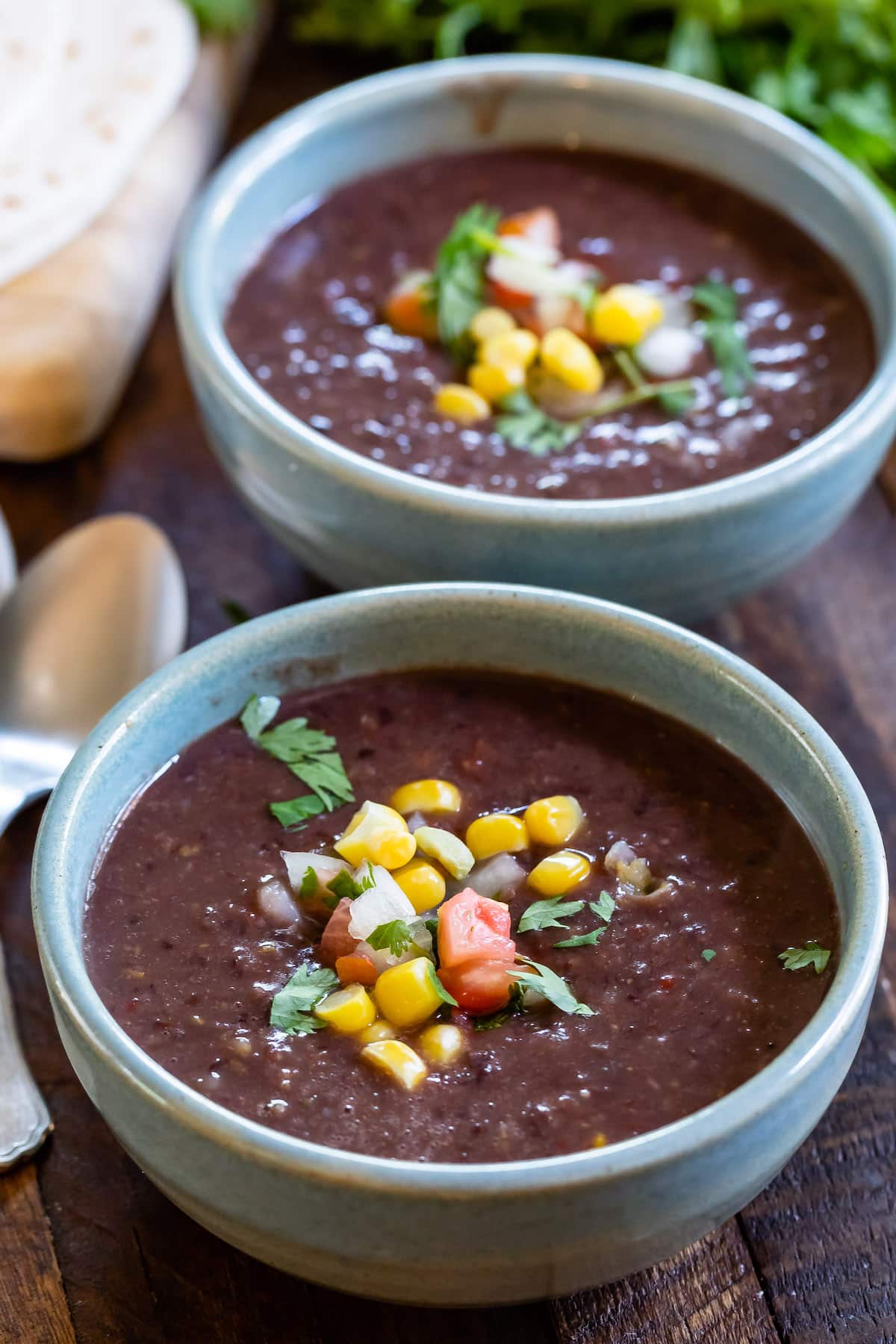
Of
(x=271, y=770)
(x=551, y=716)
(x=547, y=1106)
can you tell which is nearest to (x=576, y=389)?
(x=551, y=716)

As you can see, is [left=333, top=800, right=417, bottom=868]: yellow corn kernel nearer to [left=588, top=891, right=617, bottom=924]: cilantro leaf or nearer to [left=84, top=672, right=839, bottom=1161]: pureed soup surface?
[left=84, top=672, right=839, bottom=1161]: pureed soup surface

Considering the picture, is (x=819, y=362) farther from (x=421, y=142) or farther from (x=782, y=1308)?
(x=782, y=1308)

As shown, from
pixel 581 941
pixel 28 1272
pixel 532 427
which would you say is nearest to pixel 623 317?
pixel 532 427

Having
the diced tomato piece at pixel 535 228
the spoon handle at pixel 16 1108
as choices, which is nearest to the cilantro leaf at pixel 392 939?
the spoon handle at pixel 16 1108

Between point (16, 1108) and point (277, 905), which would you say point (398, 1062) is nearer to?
point (277, 905)

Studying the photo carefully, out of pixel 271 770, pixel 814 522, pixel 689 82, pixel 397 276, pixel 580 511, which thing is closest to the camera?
pixel 271 770

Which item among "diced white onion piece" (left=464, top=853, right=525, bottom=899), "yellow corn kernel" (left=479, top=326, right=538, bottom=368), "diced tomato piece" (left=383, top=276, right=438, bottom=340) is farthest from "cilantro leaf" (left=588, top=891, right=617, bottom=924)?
"diced tomato piece" (left=383, top=276, right=438, bottom=340)

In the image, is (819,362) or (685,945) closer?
(685,945)

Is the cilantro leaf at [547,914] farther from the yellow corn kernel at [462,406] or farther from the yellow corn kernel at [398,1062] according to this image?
the yellow corn kernel at [462,406]
